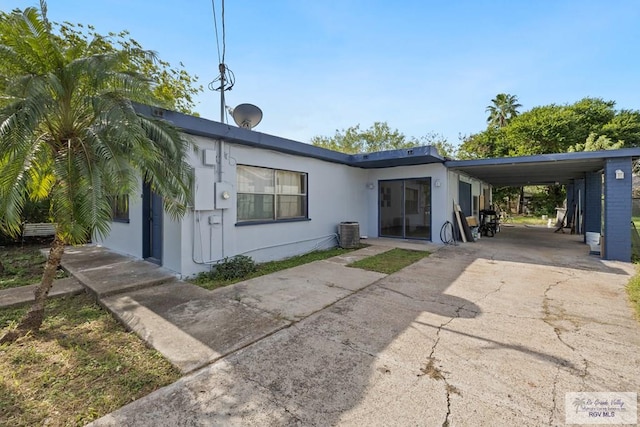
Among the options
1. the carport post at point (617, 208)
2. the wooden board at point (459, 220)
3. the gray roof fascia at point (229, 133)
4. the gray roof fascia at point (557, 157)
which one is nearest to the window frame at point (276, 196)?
the gray roof fascia at point (229, 133)

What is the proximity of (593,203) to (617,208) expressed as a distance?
4130mm

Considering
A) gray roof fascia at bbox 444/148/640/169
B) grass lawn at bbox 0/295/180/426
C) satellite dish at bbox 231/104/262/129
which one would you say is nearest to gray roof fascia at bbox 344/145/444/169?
gray roof fascia at bbox 444/148/640/169

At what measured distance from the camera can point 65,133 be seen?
3.11m

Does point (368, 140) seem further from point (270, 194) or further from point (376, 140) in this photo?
point (270, 194)

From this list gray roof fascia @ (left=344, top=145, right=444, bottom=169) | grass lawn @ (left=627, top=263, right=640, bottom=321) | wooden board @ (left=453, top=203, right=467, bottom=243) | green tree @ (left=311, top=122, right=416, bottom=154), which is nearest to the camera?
grass lawn @ (left=627, top=263, right=640, bottom=321)

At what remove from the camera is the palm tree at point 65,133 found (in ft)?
8.52

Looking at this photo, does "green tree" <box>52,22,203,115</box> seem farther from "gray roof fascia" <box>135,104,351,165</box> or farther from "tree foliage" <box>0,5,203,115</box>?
"gray roof fascia" <box>135,104,351,165</box>

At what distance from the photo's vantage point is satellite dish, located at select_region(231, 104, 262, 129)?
22.1 ft

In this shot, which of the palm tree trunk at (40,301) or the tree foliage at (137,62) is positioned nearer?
the palm tree trunk at (40,301)

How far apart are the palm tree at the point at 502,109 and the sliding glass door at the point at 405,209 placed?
26.6 meters

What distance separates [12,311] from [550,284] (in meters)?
8.23

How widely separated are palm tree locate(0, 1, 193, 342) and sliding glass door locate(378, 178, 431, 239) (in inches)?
327

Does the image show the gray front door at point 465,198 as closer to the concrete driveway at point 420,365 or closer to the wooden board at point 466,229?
the wooden board at point 466,229

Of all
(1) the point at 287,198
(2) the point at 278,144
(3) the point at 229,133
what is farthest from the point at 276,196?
(3) the point at 229,133
